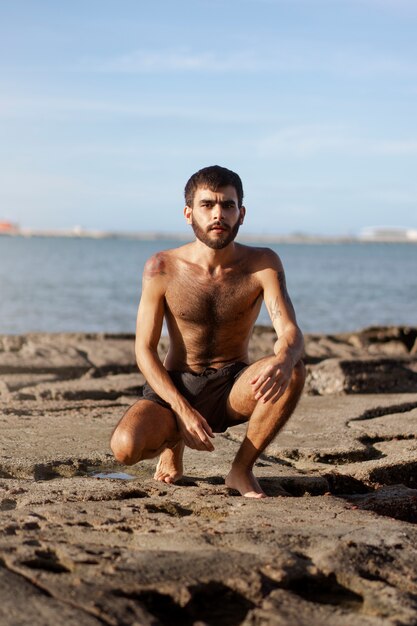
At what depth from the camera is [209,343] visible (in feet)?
13.6

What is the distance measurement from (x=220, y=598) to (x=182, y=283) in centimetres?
169

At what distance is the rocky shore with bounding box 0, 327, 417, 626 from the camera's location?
253 centimetres

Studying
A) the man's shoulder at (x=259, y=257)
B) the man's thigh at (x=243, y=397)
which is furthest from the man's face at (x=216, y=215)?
the man's thigh at (x=243, y=397)

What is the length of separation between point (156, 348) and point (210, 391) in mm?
286

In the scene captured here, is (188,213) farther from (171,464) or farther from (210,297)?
(171,464)

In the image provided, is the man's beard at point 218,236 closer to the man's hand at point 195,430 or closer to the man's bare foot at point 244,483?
the man's hand at point 195,430

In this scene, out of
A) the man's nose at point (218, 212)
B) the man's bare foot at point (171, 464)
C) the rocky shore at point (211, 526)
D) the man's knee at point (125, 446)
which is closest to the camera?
the rocky shore at point (211, 526)

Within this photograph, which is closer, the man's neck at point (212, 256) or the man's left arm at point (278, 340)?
the man's left arm at point (278, 340)

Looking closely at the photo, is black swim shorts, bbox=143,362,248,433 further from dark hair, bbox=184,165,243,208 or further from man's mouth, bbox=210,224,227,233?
dark hair, bbox=184,165,243,208

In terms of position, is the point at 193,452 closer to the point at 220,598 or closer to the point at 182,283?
the point at 182,283

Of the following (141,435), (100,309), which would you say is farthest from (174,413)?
(100,309)

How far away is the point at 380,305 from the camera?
26250mm

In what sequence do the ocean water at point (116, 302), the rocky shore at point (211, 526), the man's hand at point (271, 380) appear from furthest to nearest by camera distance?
the ocean water at point (116, 302) < the man's hand at point (271, 380) < the rocky shore at point (211, 526)

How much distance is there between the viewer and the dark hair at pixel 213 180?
3.91m
